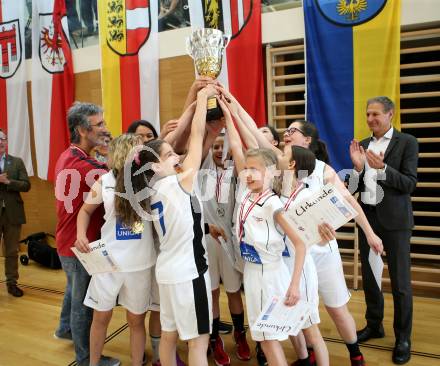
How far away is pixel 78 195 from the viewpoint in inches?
88.5

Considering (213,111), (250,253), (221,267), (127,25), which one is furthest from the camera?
(127,25)

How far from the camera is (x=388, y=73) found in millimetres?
3361

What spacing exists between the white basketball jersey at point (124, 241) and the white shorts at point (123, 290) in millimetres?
52

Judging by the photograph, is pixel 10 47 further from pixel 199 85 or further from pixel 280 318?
pixel 280 318

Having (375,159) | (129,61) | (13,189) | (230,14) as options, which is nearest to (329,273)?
(375,159)

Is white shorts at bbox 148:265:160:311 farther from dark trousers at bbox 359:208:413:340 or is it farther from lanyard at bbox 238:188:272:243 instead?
dark trousers at bbox 359:208:413:340

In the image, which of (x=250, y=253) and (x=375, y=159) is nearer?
(x=250, y=253)

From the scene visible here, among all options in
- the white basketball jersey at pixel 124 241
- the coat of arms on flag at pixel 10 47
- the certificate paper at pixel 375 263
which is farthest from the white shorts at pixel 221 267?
the coat of arms on flag at pixel 10 47

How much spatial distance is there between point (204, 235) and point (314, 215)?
2.03 feet

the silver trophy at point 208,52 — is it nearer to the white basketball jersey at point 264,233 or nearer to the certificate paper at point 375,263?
the white basketball jersey at point 264,233

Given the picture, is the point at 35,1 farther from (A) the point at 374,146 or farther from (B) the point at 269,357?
(B) the point at 269,357

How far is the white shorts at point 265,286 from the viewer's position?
178 centimetres

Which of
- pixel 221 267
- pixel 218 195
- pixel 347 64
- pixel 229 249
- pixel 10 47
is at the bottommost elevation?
pixel 221 267

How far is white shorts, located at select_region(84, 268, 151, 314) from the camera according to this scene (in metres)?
2.04
